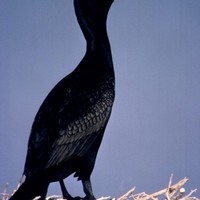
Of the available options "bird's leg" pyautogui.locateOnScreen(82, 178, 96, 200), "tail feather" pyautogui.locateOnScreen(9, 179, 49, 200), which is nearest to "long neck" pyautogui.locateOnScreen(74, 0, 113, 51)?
"bird's leg" pyautogui.locateOnScreen(82, 178, 96, 200)

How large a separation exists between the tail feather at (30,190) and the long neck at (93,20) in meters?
1.01

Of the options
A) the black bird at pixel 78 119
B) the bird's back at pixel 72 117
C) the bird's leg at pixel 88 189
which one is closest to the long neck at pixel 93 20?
the black bird at pixel 78 119

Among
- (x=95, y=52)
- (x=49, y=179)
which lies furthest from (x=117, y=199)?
(x=95, y=52)

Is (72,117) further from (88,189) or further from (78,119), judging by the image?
(88,189)

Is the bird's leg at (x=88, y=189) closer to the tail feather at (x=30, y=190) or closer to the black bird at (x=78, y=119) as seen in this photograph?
the black bird at (x=78, y=119)

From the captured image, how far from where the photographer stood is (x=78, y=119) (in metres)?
2.52

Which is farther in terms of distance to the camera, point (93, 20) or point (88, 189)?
point (93, 20)

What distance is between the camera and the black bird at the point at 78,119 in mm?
2334

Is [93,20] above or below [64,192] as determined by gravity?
above

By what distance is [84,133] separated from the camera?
99.9 inches

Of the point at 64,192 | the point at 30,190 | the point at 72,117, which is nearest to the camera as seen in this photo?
the point at 30,190

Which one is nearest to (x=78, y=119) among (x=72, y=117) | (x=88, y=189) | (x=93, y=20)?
(x=72, y=117)

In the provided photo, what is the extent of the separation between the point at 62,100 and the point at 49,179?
0.49 metres

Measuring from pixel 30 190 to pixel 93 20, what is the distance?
123 cm
